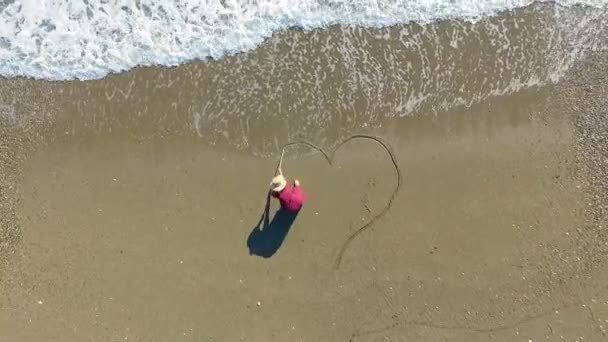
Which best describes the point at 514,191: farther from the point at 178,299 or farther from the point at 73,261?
the point at 73,261

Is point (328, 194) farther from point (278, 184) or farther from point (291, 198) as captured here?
point (278, 184)

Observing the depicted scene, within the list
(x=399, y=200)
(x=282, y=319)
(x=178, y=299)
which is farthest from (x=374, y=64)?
(x=178, y=299)

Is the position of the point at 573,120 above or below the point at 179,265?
above

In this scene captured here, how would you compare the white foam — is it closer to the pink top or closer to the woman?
the woman

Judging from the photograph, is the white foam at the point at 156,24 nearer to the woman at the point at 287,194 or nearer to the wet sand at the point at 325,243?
the wet sand at the point at 325,243

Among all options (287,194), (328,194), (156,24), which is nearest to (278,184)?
(287,194)

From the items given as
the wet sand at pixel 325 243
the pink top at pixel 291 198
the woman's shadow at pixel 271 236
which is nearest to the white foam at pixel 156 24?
the wet sand at pixel 325 243

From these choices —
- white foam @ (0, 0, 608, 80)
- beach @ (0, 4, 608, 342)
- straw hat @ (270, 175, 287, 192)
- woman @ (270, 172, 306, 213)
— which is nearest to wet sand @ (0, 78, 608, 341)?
beach @ (0, 4, 608, 342)
